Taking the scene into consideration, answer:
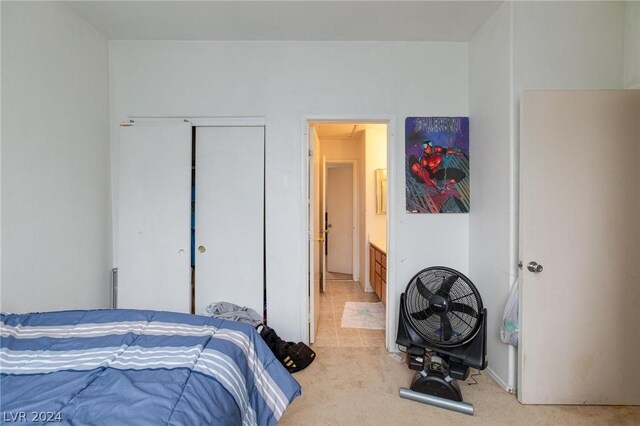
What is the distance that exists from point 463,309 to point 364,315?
1.65 m

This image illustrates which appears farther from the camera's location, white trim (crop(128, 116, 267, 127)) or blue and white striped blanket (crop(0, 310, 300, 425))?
white trim (crop(128, 116, 267, 127))

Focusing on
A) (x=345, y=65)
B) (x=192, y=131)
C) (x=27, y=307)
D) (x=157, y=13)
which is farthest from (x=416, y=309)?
(x=157, y=13)

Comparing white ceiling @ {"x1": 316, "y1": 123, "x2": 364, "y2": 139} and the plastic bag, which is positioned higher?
white ceiling @ {"x1": 316, "y1": 123, "x2": 364, "y2": 139}

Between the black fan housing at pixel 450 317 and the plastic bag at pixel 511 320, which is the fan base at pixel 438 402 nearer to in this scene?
the black fan housing at pixel 450 317

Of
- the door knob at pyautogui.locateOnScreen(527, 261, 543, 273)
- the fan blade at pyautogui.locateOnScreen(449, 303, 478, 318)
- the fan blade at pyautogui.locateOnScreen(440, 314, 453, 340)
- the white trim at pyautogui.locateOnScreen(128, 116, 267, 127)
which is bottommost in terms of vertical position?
the fan blade at pyautogui.locateOnScreen(440, 314, 453, 340)

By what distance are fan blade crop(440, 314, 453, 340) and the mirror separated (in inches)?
93.8

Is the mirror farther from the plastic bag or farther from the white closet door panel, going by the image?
the white closet door panel

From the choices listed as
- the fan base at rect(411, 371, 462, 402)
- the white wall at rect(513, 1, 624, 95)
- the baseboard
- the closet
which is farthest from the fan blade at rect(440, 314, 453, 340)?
the white wall at rect(513, 1, 624, 95)

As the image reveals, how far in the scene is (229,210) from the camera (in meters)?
2.38

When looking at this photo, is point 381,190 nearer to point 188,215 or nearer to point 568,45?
point 568,45

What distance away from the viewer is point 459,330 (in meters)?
1.77

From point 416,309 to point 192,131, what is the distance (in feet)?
7.15

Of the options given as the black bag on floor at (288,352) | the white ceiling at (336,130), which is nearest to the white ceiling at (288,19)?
the white ceiling at (336,130)

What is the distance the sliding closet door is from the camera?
238 cm
